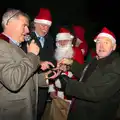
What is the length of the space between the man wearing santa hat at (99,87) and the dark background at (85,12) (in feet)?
31.0

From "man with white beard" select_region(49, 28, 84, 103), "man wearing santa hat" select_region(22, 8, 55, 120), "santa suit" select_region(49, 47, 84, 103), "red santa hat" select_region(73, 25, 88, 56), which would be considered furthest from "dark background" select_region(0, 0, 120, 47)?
"man wearing santa hat" select_region(22, 8, 55, 120)

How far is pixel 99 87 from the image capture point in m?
2.96

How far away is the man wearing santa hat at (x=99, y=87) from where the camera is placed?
294cm

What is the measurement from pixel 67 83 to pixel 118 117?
224 cm

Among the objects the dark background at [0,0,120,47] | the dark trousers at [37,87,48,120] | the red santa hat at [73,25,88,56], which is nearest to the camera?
the dark trousers at [37,87,48,120]

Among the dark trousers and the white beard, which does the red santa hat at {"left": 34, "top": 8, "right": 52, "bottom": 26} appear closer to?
the white beard

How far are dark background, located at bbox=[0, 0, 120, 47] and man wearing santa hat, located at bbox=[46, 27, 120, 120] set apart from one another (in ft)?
31.0

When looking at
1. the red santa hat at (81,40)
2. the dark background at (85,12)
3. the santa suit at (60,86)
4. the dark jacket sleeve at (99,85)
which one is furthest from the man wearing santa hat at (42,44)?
the dark background at (85,12)

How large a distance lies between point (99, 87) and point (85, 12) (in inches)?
428

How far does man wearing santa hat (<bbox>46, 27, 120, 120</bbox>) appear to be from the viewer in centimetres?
294

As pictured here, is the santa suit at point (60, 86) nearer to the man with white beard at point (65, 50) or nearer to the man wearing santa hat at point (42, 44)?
the man with white beard at point (65, 50)

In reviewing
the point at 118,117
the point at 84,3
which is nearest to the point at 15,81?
the point at 118,117

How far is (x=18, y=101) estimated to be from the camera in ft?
8.70

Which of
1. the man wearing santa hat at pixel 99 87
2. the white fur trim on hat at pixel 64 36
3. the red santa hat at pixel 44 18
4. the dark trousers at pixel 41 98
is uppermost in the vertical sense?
the red santa hat at pixel 44 18
